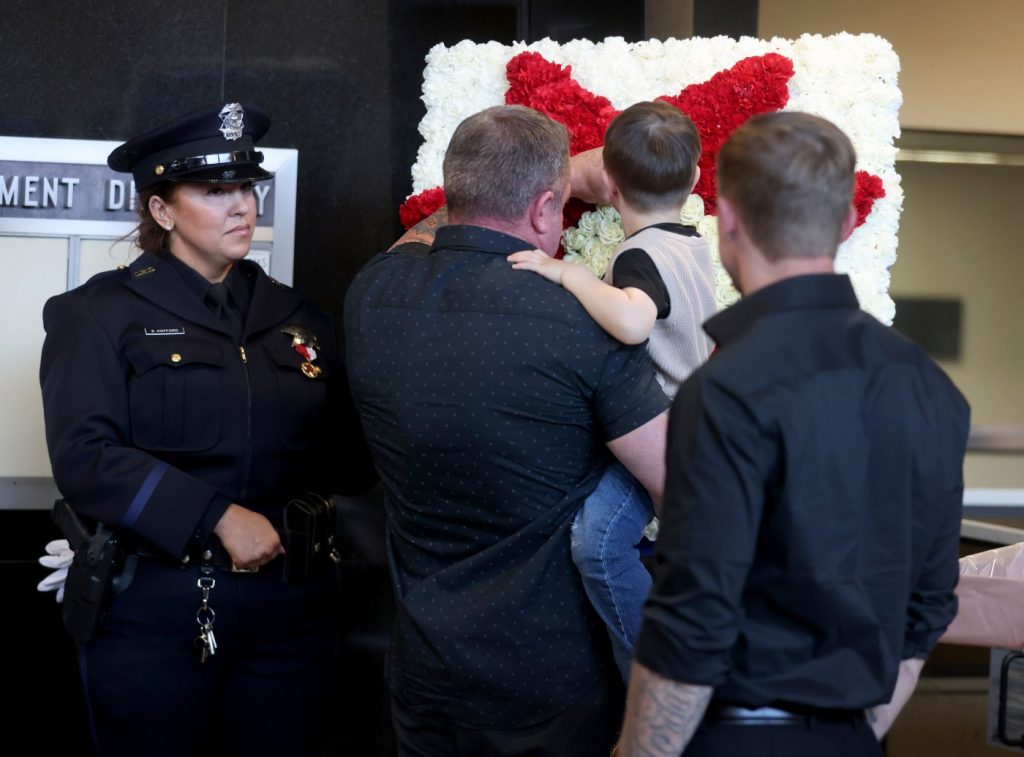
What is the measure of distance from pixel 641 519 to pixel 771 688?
621 millimetres

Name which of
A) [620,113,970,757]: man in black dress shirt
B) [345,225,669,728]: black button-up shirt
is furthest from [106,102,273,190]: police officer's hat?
[620,113,970,757]: man in black dress shirt

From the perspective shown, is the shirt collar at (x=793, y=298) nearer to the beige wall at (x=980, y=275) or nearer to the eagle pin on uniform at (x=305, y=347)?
the eagle pin on uniform at (x=305, y=347)

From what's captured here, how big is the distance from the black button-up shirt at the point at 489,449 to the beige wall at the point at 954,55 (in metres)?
4.61

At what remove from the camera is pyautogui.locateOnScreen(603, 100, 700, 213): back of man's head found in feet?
7.18

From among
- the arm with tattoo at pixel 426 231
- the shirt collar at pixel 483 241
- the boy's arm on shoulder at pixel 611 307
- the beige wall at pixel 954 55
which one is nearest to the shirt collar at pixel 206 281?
the arm with tattoo at pixel 426 231

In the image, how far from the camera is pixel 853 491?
1341mm

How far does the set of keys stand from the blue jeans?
2.62ft

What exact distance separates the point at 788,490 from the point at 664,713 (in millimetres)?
286

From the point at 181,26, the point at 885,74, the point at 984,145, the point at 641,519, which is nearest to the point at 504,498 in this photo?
the point at 641,519

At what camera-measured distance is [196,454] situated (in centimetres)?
235

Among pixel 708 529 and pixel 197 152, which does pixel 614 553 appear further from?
pixel 197 152

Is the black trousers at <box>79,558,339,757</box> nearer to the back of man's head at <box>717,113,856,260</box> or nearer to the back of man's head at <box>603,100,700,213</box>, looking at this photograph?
the back of man's head at <box>603,100,700,213</box>

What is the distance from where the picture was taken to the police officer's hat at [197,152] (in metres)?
2.42

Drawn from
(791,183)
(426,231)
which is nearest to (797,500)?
(791,183)
